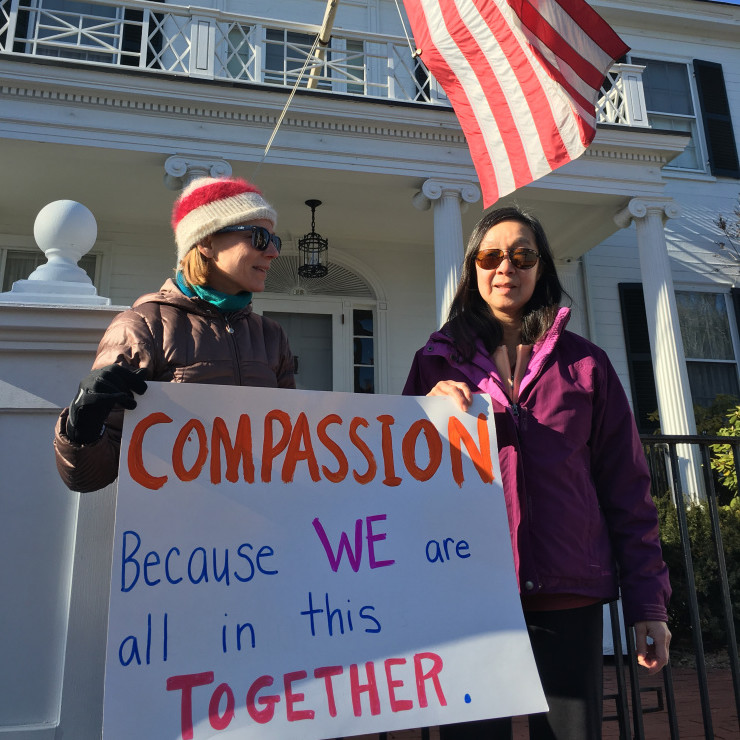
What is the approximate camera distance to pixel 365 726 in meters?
1.40

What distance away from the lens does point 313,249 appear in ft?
28.0

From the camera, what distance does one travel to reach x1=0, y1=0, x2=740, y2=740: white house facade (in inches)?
277

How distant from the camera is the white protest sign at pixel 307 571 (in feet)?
4.53

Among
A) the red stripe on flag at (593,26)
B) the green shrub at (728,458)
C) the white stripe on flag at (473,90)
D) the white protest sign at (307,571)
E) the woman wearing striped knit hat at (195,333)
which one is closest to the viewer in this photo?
the white protest sign at (307,571)

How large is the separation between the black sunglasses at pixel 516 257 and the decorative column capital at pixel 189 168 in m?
5.58

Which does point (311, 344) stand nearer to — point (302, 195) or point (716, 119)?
point (302, 195)

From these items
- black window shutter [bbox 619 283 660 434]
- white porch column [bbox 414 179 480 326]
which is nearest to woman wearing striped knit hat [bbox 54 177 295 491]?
white porch column [bbox 414 179 480 326]

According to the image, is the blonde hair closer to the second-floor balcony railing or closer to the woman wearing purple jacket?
the woman wearing purple jacket

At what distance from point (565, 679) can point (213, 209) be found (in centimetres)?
154

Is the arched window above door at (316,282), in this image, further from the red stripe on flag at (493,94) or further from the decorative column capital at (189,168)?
the red stripe on flag at (493,94)

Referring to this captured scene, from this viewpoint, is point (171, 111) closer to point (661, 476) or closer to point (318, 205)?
point (318, 205)

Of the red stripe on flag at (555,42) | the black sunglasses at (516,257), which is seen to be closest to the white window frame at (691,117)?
the red stripe on flag at (555,42)

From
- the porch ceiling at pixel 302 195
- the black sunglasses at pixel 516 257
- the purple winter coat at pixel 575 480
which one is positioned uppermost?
the porch ceiling at pixel 302 195

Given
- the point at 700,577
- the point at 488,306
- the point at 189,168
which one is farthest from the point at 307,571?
the point at 189,168
